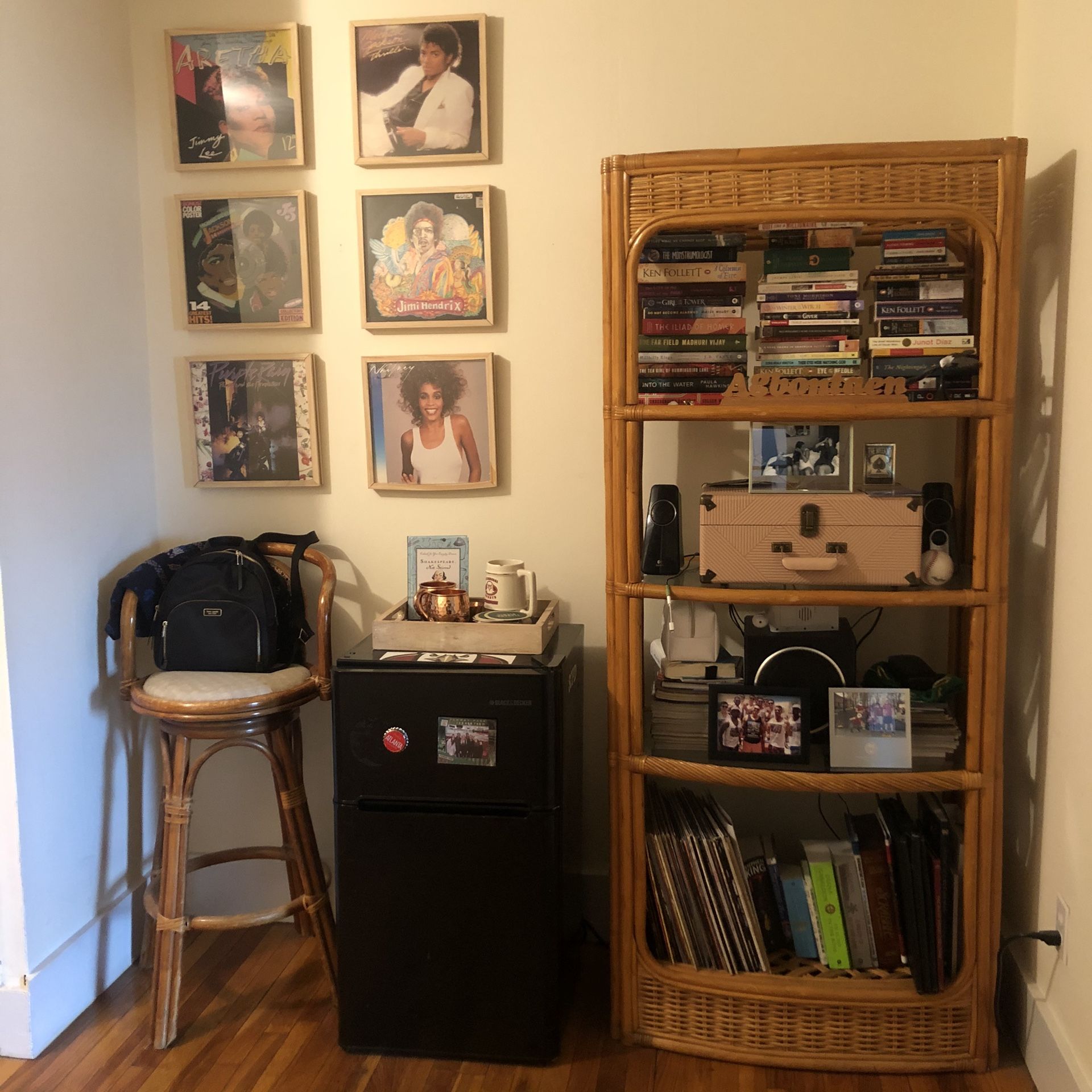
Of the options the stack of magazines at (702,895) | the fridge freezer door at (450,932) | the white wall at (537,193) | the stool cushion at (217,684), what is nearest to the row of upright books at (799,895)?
the stack of magazines at (702,895)

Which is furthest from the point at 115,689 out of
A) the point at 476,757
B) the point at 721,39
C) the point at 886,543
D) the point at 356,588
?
the point at 721,39

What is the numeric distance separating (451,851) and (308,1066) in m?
0.53

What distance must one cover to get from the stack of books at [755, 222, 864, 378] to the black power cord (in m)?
1.09

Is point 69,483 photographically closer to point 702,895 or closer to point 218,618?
point 218,618

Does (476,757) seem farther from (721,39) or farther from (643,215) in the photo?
(721,39)

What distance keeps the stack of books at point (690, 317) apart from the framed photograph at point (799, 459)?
139 mm

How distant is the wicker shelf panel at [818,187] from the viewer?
1.71m

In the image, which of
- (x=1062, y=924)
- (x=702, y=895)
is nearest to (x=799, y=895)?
(x=702, y=895)

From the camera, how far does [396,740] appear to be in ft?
6.08

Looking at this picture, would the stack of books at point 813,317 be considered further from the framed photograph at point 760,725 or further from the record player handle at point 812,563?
the framed photograph at point 760,725

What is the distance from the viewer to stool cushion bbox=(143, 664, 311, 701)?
6.46 feet

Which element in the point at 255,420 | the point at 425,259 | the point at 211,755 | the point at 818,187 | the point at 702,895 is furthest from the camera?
the point at 255,420

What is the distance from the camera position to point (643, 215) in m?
1.78

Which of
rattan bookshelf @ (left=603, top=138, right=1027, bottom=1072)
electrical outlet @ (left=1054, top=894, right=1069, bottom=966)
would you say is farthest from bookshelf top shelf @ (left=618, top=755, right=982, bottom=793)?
electrical outlet @ (left=1054, top=894, right=1069, bottom=966)
